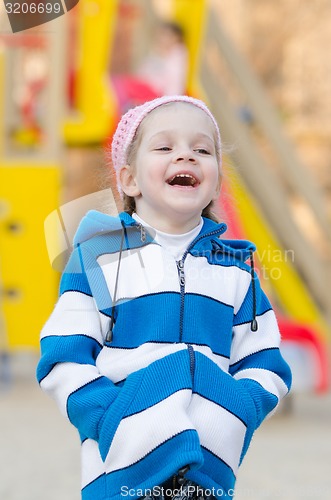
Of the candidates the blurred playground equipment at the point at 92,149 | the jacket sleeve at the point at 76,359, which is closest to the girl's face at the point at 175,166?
the jacket sleeve at the point at 76,359

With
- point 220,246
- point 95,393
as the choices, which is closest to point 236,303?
point 220,246

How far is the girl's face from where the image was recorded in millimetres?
1689

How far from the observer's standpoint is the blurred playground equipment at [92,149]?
17.0ft

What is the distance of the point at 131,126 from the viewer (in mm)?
1777

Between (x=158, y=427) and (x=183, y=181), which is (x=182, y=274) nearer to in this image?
(x=183, y=181)

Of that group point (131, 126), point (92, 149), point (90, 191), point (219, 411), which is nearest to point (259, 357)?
point (219, 411)

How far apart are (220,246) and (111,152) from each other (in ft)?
0.90

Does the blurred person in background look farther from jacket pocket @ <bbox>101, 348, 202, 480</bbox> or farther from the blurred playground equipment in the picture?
Answer: jacket pocket @ <bbox>101, 348, 202, 480</bbox>

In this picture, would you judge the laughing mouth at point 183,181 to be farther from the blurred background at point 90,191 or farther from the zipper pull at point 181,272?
the blurred background at point 90,191

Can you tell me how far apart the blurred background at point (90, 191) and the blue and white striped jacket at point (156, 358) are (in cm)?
178

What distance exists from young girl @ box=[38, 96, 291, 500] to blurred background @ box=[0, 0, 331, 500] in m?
1.75

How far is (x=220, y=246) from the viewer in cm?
180

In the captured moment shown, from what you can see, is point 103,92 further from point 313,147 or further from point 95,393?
point 313,147

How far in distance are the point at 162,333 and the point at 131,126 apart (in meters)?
0.40
